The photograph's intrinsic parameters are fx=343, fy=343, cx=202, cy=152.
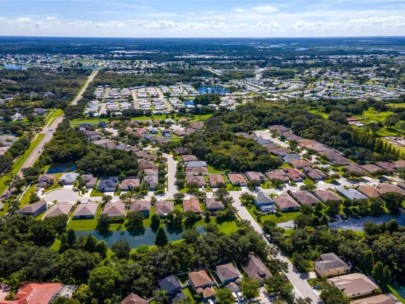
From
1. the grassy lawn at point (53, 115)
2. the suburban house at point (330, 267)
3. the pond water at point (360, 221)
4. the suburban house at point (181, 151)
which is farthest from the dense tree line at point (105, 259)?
the grassy lawn at point (53, 115)

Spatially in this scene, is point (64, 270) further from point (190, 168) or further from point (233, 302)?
point (190, 168)

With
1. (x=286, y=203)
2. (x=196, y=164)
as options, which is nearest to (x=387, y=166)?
(x=286, y=203)

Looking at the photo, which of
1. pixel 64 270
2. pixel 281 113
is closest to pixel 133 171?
pixel 64 270

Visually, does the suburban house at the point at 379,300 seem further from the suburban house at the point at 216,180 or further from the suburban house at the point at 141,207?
the suburban house at the point at 216,180

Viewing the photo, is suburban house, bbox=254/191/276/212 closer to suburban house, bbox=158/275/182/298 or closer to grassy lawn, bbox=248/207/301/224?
grassy lawn, bbox=248/207/301/224

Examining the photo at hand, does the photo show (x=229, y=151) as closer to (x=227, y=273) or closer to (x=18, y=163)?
(x=227, y=273)

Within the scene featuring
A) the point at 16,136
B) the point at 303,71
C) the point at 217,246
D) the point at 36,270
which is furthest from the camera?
the point at 303,71
